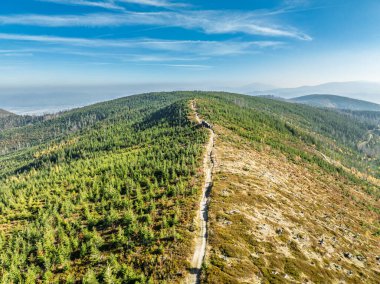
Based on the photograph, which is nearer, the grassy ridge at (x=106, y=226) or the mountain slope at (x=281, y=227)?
the grassy ridge at (x=106, y=226)

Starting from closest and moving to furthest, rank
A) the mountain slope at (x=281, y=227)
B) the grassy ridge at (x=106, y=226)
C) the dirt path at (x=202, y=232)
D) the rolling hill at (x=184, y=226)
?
the dirt path at (x=202, y=232)
the grassy ridge at (x=106, y=226)
the rolling hill at (x=184, y=226)
the mountain slope at (x=281, y=227)

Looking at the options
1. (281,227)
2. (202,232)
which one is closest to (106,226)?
(202,232)

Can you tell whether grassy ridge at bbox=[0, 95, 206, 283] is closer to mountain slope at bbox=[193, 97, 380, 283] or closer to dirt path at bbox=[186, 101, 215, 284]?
dirt path at bbox=[186, 101, 215, 284]

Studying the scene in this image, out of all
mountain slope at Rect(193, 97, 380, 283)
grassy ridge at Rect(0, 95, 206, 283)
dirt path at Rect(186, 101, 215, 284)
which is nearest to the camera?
dirt path at Rect(186, 101, 215, 284)

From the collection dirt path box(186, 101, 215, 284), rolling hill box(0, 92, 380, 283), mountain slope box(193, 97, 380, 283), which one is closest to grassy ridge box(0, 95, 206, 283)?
rolling hill box(0, 92, 380, 283)

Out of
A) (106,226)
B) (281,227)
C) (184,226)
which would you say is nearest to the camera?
(184,226)

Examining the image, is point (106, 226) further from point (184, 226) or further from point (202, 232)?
point (202, 232)

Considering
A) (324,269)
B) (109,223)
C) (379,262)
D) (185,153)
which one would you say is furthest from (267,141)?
(109,223)

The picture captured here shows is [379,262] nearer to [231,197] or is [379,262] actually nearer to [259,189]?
[259,189]

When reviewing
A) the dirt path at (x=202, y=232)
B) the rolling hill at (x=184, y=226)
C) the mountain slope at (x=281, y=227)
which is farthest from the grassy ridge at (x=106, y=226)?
the mountain slope at (x=281, y=227)

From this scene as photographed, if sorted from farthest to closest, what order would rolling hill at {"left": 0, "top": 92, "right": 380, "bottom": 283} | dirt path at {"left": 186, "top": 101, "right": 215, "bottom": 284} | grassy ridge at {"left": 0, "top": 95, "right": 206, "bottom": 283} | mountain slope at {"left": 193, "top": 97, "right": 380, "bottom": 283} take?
1. mountain slope at {"left": 193, "top": 97, "right": 380, "bottom": 283}
2. rolling hill at {"left": 0, "top": 92, "right": 380, "bottom": 283}
3. grassy ridge at {"left": 0, "top": 95, "right": 206, "bottom": 283}
4. dirt path at {"left": 186, "top": 101, "right": 215, "bottom": 284}

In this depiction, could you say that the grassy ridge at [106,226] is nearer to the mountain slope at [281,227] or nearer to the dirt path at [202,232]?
the dirt path at [202,232]
